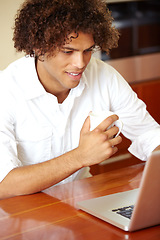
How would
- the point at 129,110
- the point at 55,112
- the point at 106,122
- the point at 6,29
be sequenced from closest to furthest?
the point at 106,122 → the point at 55,112 → the point at 129,110 → the point at 6,29

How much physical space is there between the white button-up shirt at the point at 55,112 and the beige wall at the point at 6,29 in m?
0.86

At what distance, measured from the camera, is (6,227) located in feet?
3.45

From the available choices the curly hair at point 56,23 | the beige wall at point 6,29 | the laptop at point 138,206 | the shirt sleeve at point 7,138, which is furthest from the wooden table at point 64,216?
the beige wall at point 6,29

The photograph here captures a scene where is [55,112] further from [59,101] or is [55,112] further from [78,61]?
[78,61]

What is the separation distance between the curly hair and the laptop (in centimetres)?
60

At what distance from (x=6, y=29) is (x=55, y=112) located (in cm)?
104

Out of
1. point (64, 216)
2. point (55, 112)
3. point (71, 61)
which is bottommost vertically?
point (64, 216)

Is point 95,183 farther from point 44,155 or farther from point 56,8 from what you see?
point 56,8

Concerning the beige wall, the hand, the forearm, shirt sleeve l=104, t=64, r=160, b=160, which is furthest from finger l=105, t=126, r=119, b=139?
the beige wall

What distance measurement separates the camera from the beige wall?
8.14 feet

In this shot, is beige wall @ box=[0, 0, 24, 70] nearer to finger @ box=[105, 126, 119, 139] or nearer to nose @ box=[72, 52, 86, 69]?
nose @ box=[72, 52, 86, 69]

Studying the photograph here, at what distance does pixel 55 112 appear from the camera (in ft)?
5.37

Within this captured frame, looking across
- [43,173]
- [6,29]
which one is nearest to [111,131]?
[43,173]

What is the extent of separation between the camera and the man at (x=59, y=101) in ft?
4.44
